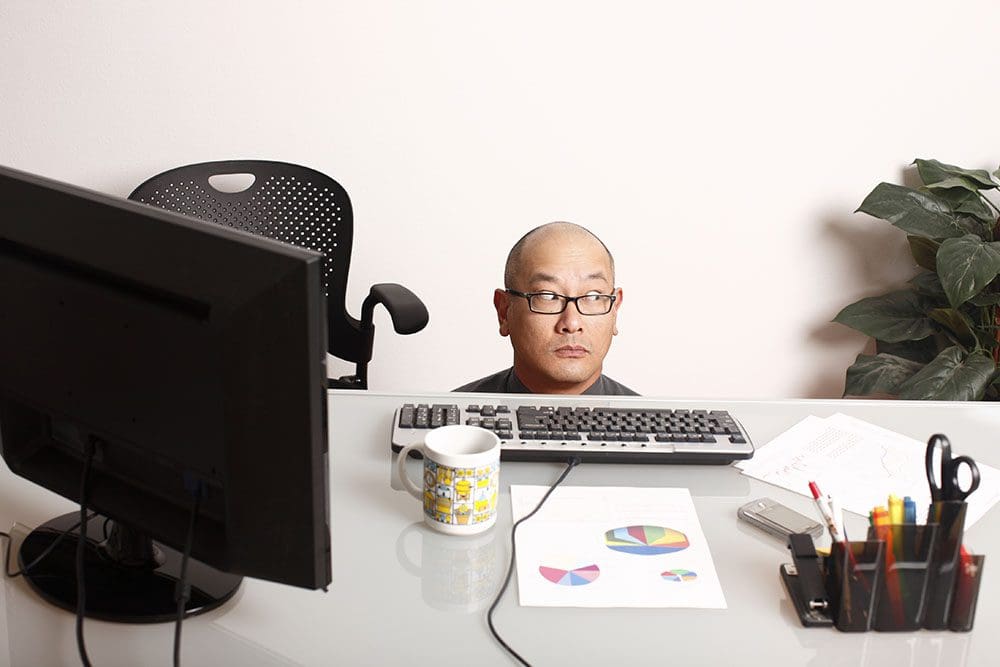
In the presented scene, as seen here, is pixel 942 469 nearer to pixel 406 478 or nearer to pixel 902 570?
pixel 902 570

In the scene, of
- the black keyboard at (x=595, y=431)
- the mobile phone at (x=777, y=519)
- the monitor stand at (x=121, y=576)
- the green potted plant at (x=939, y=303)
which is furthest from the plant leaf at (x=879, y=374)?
the monitor stand at (x=121, y=576)

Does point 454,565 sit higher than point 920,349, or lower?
higher

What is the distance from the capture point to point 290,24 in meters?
2.63

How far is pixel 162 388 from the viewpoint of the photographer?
913 millimetres

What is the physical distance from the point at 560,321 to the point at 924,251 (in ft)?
5.24

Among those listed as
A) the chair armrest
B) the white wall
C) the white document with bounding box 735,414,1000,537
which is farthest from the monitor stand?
the white wall

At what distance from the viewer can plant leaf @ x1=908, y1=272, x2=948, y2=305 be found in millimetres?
2797

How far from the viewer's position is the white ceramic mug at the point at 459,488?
113 cm

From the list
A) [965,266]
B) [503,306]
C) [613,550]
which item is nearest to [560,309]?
[503,306]

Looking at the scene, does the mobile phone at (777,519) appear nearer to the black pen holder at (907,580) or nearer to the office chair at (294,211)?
the black pen holder at (907,580)

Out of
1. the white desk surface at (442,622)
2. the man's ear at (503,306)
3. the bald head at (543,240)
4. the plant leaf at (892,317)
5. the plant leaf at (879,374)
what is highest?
the bald head at (543,240)

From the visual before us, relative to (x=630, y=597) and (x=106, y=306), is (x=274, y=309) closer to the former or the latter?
(x=106, y=306)

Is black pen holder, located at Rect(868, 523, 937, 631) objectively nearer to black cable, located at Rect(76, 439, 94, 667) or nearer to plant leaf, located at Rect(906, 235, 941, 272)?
black cable, located at Rect(76, 439, 94, 667)

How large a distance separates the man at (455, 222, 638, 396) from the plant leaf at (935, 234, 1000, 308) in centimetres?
120
